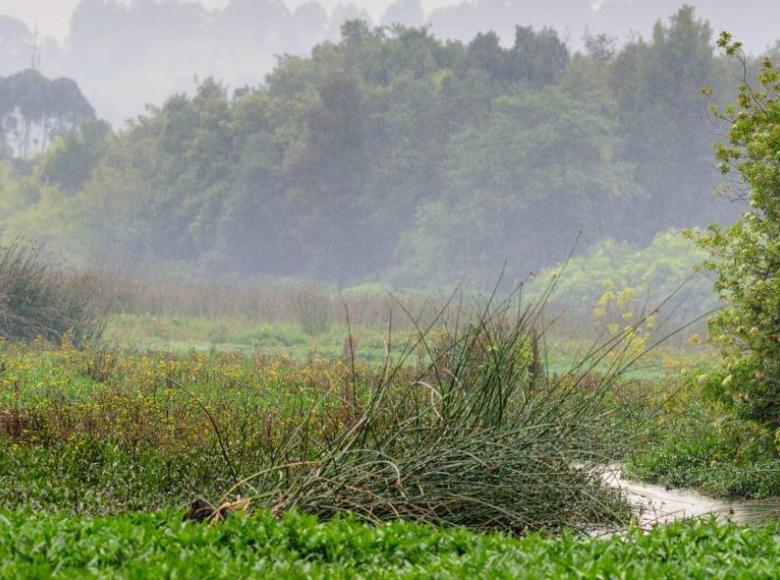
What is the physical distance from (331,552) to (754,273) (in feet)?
21.7

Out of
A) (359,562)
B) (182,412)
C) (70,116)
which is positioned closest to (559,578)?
(359,562)

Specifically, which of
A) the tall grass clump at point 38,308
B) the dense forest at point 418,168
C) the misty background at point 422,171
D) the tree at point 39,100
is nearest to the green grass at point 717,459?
the tall grass clump at point 38,308

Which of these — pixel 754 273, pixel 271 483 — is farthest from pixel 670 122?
pixel 271 483

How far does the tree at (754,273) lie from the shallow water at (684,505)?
39.7 inches

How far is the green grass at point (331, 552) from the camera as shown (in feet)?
19.6

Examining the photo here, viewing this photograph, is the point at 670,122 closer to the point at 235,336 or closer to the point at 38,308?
the point at 235,336

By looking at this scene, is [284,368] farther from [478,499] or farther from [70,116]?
[70,116]

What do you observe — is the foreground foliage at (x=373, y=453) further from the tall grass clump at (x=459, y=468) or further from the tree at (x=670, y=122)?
the tree at (x=670, y=122)

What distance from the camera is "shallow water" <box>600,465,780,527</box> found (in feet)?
33.0

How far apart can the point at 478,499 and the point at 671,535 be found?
1.48 metres

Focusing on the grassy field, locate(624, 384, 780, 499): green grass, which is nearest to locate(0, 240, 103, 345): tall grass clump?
the grassy field

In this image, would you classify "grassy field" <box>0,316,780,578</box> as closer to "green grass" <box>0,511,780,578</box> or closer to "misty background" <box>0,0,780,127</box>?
"green grass" <box>0,511,780,578</box>

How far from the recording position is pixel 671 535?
7285 millimetres

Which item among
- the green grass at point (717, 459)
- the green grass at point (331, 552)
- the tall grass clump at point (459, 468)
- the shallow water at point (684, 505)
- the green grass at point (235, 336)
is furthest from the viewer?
the green grass at point (235, 336)
